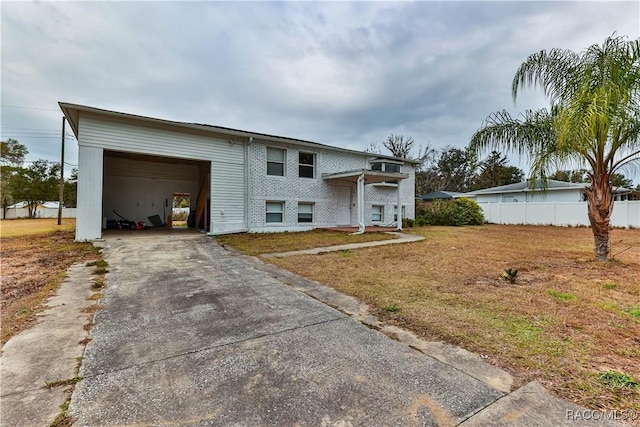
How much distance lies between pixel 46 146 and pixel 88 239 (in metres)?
36.2

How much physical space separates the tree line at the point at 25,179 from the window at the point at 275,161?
100ft

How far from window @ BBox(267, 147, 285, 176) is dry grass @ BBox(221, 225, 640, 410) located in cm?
760

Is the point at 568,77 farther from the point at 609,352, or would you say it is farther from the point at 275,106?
the point at 275,106

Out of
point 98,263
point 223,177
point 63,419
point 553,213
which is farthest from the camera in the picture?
point 553,213

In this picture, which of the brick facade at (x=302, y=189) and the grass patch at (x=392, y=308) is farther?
the brick facade at (x=302, y=189)

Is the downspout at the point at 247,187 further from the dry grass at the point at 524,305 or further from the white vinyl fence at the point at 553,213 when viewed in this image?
the white vinyl fence at the point at 553,213

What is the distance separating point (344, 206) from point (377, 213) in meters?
→ 2.97

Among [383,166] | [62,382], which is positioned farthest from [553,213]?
[62,382]

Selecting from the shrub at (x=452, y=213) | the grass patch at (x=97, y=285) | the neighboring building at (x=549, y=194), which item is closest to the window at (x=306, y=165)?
the shrub at (x=452, y=213)

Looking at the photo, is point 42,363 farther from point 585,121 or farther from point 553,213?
point 553,213

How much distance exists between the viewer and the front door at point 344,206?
17.0 metres

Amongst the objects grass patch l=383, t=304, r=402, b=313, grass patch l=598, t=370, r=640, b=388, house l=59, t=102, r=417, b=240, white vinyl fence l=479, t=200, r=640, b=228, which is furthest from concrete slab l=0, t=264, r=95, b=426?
white vinyl fence l=479, t=200, r=640, b=228

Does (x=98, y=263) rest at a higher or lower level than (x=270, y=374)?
higher

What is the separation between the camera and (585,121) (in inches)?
236
